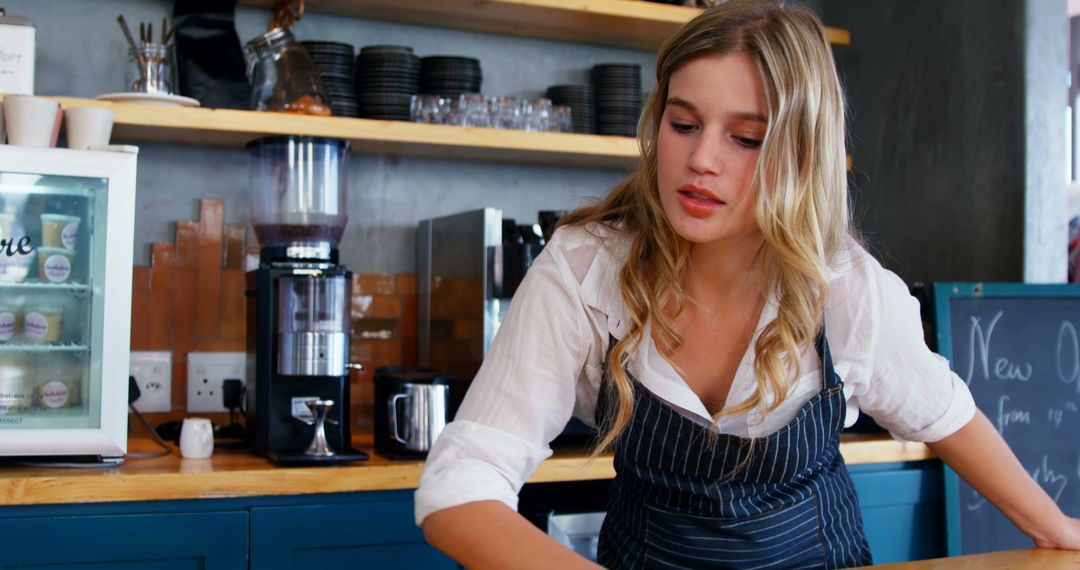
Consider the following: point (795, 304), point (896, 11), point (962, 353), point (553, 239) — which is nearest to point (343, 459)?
point (553, 239)

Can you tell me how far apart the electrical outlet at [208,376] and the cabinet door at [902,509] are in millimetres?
1426

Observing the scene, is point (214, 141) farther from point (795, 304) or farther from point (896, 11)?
point (896, 11)

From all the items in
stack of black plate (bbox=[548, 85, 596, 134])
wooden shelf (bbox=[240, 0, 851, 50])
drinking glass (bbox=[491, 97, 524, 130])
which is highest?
wooden shelf (bbox=[240, 0, 851, 50])

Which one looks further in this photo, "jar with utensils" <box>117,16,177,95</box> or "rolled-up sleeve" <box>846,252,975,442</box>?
"jar with utensils" <box>117,16,177,95</box>

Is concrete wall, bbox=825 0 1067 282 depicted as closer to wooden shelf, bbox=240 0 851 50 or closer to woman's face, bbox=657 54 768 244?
wooden shelf, bbox=240 0 851 50

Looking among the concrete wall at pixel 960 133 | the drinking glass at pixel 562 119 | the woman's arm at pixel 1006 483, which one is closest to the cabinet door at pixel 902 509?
the concrete wall at pixel 960 133

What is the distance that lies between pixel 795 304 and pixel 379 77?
4.56ft

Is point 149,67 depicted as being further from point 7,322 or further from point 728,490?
point 728,490

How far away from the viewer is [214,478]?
190cm

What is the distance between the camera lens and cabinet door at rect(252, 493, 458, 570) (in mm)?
1938

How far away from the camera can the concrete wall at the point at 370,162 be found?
2469 mm

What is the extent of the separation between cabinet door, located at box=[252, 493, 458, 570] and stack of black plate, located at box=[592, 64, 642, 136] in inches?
45.2

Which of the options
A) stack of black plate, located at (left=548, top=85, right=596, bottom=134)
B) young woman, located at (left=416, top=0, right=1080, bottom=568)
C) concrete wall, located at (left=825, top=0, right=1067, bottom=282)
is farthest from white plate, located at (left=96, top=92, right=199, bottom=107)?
concrete wall, located at (left=825, top=0, right=1067, bottom=282)

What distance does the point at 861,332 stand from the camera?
145 centimetres
